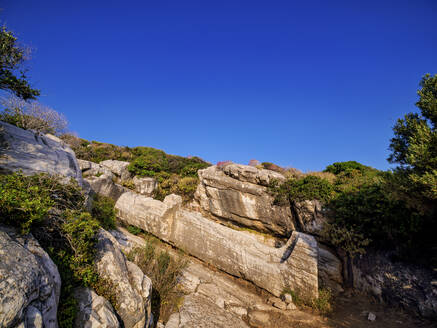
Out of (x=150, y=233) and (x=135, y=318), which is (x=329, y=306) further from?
(x=150, y=233)

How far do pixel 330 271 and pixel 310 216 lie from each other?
2.89 meters

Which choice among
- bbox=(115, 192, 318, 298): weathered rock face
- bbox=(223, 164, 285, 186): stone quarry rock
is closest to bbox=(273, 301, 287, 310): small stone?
bbox=(115, 192, 318, 298): weathered rock face

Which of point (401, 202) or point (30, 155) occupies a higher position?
point (401, 202)

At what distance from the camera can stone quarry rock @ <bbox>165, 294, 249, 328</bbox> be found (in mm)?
5947

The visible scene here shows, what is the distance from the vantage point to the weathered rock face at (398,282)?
6.77 meters

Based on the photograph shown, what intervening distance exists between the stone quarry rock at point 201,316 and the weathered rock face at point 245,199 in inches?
258

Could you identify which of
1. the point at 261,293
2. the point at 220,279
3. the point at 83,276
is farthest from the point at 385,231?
the point at 83,276

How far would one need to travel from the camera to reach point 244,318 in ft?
23.4

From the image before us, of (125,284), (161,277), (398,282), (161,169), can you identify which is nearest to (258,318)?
(161,277)

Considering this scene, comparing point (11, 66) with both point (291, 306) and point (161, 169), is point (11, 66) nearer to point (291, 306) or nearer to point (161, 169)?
point (291, 306)

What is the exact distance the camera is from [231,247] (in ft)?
32.5

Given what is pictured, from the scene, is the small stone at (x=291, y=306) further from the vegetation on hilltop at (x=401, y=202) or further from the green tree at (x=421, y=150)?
the green tree at (x=421, y=150)

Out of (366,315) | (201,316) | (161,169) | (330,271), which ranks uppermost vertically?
(161,169)

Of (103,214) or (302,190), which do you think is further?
(302,190)
